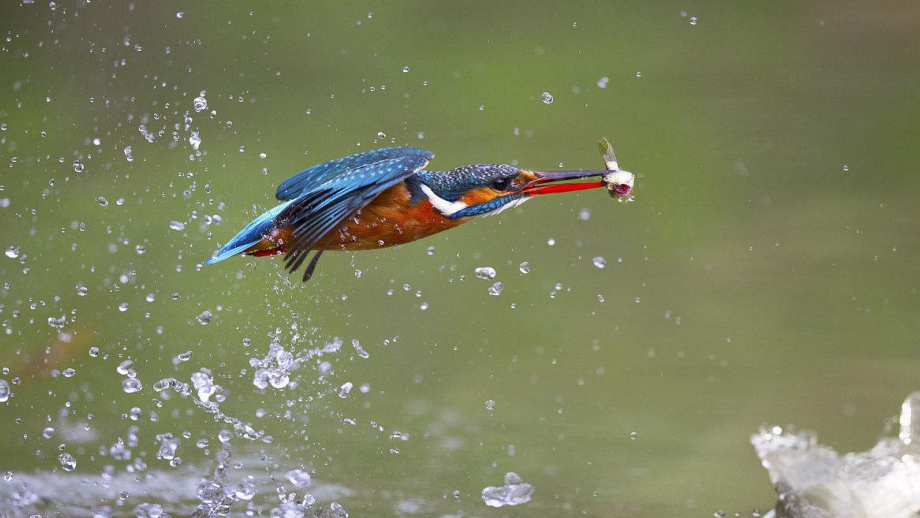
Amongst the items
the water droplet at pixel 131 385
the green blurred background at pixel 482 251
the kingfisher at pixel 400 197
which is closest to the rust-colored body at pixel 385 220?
the kingfisher at pixel 400 197

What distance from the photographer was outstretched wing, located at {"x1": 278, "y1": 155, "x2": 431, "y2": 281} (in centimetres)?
202

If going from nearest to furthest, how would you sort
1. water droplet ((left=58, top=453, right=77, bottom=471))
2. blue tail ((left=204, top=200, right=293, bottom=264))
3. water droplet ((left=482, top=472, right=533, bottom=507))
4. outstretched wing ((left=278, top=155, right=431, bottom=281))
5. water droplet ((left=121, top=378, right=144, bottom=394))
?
outstretched wing ((left=278, top=155, right=431, bottom=281)) → blue tail ((left=204, top=200, right=293, bottom=264)) → water droplet ((left=482, top=472, right=533, bottom=507)) → water droplet ((left=58, top=453, right=77, bottom=471)) → water droplet ((left=121, top=378, right=144, bottom=394))

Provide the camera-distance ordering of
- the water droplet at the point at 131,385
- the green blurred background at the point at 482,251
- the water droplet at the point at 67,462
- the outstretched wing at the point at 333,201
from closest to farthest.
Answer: the outstretched wing at the point at 333,201 < the water droplet at the point at 67,462 < the green blurred background at the point at 482,251 < the water droplet at the point at 131,385

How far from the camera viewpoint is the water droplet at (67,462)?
2.71 metres

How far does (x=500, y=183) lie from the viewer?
2.15 metres

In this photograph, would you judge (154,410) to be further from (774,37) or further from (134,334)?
(774,37)

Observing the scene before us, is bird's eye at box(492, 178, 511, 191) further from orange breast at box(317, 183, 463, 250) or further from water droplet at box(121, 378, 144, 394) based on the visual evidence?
water droplet at box(121, 378, 144, 394)

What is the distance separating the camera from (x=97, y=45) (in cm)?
472

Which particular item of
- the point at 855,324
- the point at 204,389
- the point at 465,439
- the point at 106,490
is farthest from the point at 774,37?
the point at 106,490

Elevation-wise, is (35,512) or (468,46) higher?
(468,46)

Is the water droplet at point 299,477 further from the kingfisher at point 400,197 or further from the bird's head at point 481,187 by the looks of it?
the bird's head at point 481,187

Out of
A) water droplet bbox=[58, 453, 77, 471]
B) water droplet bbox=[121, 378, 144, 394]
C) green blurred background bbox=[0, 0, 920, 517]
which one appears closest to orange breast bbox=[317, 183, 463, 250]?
green blurred background bbox=[0, 0, 920, 517]

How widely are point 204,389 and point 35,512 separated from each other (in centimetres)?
75

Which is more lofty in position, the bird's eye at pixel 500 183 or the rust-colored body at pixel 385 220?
the bird's eye at pixel 500 183
